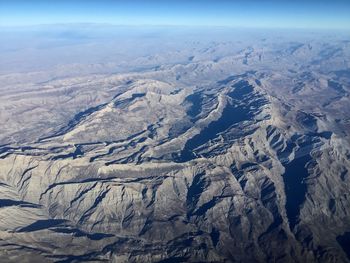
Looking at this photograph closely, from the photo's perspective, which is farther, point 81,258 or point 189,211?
point 189,211

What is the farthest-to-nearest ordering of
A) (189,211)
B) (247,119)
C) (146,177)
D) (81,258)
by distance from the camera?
(247,119) < (146,177) < (189,211) < (81,258)

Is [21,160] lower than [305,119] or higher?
higher

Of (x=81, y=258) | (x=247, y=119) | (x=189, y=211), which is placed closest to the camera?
(x=81, y=258)

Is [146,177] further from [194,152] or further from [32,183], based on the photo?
[32,183]

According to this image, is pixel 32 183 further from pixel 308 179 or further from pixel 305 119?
pixel 305 119

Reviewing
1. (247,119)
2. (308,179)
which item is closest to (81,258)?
(308,179)

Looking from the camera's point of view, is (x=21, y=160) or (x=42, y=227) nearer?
(x=42, y=227)

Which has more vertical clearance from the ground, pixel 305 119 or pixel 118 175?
pixel 118 175

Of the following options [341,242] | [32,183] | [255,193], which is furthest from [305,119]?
[32,183]

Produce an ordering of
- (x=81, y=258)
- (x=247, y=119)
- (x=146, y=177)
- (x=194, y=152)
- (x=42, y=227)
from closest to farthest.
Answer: (x=81, y=258)
(x=42, y=227)
(x=146, y=177)
(x=194, y=152)
(x=247, y=119)
